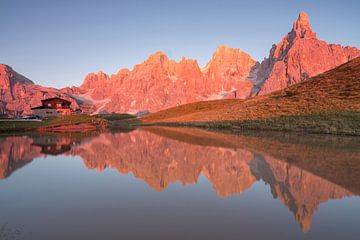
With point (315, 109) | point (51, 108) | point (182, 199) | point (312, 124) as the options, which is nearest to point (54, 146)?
point (182, 199)

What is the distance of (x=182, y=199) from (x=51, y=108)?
8831 centimetres

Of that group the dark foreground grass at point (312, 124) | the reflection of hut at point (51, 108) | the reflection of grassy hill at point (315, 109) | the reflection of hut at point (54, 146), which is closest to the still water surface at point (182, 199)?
the reflection of hut at point (54, 146)

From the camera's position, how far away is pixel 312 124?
49.3m

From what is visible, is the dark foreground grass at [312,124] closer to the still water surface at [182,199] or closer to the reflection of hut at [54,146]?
the still water surface at [182,199]

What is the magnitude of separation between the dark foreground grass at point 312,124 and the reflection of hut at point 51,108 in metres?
51.3

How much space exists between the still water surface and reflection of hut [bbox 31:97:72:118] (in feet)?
244

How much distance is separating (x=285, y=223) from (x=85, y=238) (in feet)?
18.6

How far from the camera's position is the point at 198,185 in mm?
12969

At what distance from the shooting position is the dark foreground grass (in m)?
43.6

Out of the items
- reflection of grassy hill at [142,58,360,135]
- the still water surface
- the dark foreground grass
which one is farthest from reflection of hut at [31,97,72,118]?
the still water surface

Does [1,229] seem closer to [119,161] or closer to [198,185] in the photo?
[198,185]

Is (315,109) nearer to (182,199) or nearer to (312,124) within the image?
(312,124)

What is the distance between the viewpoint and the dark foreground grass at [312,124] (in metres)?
43.6

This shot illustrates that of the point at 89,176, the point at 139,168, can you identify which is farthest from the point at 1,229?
the point at 139,168
